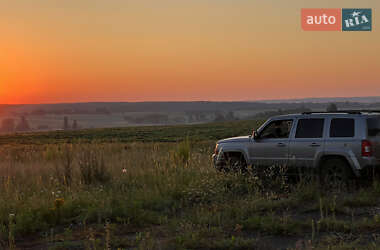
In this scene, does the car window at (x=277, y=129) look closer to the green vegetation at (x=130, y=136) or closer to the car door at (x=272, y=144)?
the car door at (x=272, y=144)

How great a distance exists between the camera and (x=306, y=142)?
36.8 feet

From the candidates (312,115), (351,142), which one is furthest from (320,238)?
(312,115)

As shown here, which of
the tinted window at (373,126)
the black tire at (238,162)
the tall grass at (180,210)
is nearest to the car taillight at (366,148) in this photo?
the tinted window at (373,126)

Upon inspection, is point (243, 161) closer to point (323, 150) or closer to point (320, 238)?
point (323, 150)

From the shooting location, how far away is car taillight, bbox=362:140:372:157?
1029 cm

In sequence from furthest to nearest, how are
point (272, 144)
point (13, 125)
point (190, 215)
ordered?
1. point (13, 125)
2. point (272, 144)
3. point (190, 215)

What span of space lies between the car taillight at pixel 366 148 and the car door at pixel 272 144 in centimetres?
182

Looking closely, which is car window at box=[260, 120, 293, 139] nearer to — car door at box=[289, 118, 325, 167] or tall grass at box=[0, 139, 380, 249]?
car door at box=[289, 118, 325, 167]

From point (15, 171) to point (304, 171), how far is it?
8.74 meters

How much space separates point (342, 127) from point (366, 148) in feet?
2.45

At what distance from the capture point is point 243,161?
12562 millimetres

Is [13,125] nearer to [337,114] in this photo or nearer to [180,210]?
[337,114]

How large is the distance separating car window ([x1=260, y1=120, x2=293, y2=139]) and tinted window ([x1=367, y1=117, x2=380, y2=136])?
1.91 metres

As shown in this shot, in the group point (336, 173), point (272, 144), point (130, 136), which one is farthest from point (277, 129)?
point (130, 136)
